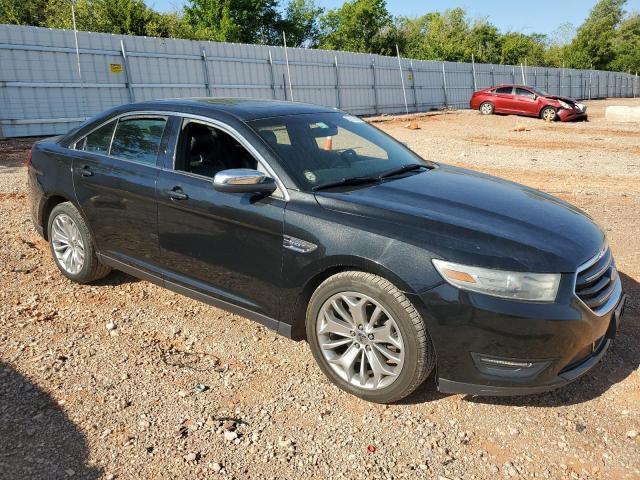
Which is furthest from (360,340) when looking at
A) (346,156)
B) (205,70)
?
(205,70)

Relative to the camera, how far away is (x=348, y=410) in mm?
3064

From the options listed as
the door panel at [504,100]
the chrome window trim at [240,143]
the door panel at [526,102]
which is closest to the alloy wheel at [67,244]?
the chrome window trim at [240,143]

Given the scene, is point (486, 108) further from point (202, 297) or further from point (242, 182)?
point (242, 182)

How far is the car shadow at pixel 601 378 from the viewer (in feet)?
10.3

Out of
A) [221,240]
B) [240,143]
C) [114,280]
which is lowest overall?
[114,280]

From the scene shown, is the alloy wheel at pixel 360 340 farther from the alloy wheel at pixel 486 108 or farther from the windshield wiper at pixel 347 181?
the alloy wheel at pixel 486 108

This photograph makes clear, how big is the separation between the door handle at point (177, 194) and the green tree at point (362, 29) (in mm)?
45272

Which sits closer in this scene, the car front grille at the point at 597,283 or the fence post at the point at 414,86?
the car front grille at the point at 597,283

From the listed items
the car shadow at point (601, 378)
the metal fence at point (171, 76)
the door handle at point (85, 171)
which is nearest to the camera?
the car shadow at point (601, 378)

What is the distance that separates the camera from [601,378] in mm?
3320

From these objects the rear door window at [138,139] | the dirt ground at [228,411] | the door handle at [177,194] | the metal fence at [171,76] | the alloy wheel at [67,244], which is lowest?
the dirt ground at [228,411]

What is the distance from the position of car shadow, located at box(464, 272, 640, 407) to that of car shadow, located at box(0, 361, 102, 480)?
2113 millimetres

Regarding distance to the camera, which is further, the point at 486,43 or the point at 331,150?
the point at 486,43

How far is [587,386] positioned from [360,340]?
1.40m
